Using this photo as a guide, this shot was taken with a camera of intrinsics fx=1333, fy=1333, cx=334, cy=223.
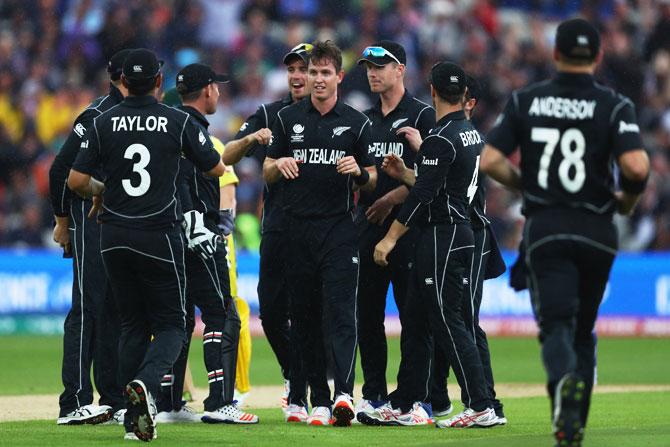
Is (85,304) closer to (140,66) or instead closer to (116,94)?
(116,94)

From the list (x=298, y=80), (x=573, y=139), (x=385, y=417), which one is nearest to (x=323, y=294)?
(x=385, y=417)

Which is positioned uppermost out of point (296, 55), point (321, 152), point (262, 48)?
point (262, 48)

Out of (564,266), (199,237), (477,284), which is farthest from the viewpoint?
(477,284)

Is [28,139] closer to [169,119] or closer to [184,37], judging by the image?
[184,37]

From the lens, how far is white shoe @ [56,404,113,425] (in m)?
9.63

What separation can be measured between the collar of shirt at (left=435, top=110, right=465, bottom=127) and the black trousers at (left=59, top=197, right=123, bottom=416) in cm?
262

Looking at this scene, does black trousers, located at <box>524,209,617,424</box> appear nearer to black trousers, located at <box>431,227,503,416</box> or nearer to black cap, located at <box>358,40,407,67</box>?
black trousers, located at <box>431,227,503,416</box>

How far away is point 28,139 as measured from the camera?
22.2m

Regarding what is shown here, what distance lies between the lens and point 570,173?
7.24 m

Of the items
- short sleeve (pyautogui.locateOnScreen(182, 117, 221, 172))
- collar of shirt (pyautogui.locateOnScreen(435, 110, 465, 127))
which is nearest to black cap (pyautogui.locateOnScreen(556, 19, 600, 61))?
collar of shirt (pyautogui.locateOnScreen(435, 110, 465, 127))

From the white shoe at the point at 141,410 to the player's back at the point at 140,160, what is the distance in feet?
3.51

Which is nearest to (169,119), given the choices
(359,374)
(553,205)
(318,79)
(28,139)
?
(318,79)

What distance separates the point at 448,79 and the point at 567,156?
235 centimetres

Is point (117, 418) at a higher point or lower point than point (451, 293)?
lower
